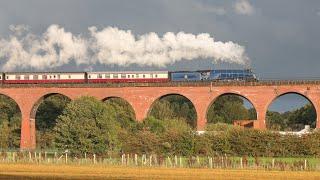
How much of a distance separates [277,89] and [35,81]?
26.4 m

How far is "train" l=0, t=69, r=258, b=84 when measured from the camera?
68.1 m

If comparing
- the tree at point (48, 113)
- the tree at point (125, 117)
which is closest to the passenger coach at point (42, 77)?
the tree at point (125, 117)

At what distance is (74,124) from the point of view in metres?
53.4

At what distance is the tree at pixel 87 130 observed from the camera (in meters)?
52.9

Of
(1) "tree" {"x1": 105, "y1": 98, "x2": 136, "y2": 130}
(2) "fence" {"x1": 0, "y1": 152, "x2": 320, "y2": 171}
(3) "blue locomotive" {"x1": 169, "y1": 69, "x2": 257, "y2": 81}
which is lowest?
(2) "fence" {"x1": 0, "y1": 152, "x2": 320, "y2": 171}

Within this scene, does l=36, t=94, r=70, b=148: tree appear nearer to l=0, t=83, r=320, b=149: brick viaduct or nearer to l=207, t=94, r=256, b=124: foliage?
l=0, t=83, r=320, b=149: brick viaduct

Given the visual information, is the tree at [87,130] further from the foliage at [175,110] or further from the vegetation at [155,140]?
the foliage at [175,110]

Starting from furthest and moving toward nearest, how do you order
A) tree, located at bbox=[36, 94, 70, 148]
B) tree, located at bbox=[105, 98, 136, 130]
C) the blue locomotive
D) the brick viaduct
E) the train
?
tree, located at bbox=[36, 94, 70, 148] → the train → the blue locomotive → tree, located at bbox=[105, 98, 136, 130] → the brick viaduct

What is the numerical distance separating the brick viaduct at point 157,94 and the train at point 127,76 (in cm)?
180

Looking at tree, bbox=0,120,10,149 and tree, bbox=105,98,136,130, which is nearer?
tree, bbox=105,98,136,130

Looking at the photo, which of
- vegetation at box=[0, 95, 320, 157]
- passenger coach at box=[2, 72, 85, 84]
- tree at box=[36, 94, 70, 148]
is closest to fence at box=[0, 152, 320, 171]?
vegetation at box=[0, 95, 320, 157]

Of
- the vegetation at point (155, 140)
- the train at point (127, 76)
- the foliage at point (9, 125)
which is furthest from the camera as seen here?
the foliage at point (9, 125)

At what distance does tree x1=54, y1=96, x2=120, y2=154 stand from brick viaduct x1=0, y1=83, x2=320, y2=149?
12894 millimetres

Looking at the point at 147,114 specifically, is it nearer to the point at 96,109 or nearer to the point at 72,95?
the point at 72,95
